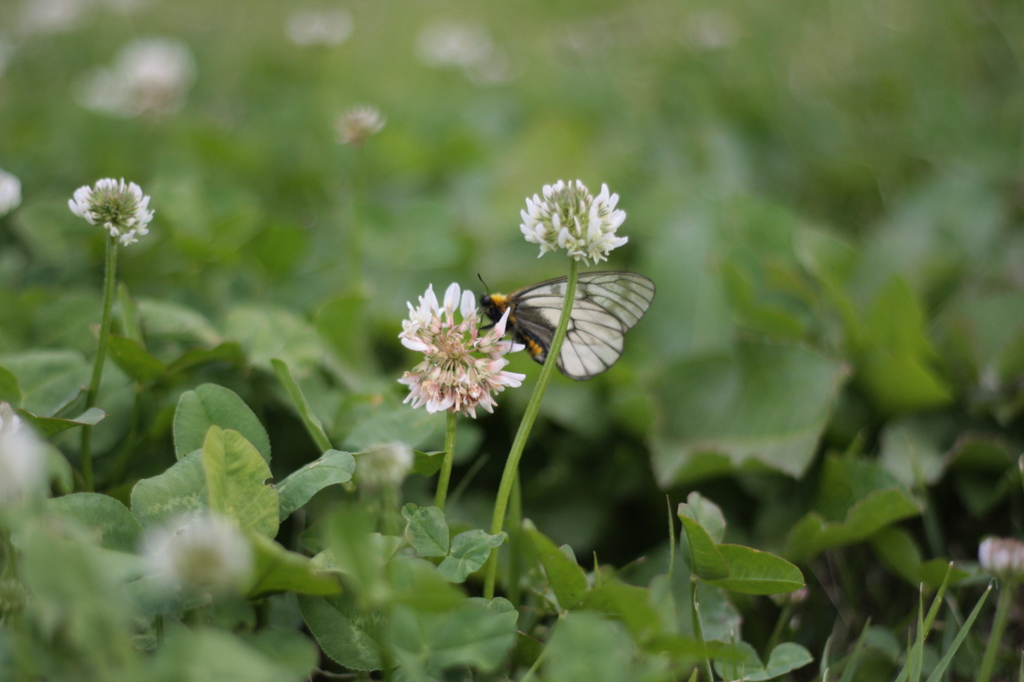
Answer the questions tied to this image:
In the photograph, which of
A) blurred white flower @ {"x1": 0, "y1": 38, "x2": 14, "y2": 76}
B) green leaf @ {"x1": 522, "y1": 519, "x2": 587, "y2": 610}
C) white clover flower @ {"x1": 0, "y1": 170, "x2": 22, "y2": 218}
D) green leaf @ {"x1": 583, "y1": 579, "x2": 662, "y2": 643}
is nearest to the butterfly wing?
green leaf @ {"x1": 522, "y1": 519, "x2": 587, "y2": 610}

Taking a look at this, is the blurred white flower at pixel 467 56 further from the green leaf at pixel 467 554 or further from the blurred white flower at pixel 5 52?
the green leaf at pixel 467 554

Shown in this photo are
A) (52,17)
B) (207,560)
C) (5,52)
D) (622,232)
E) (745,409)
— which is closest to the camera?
(207,560)

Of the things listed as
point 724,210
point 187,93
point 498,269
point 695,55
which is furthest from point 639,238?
point 187,93

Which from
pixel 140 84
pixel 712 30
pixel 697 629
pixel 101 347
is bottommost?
pixel 697 629

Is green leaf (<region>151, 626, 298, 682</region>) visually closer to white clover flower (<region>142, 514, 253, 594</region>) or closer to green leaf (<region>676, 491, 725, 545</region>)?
white clover flower (<region>142, 514, 253, 594</region>)

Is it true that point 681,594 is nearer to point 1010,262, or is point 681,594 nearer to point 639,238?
point 639,238

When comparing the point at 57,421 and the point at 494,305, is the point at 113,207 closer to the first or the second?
the point at 57,421

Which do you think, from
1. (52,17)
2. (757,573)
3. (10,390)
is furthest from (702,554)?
(52,17)
